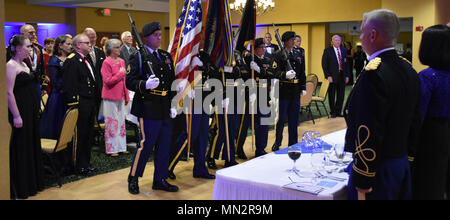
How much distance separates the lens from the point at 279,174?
8.59ft

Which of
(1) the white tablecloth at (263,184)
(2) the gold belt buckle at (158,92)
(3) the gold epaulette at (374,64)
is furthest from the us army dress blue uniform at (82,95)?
(3) the gold epaulette at (374,64)

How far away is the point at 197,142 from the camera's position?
4.97m

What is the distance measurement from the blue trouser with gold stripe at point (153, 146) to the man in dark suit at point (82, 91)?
1.08 metres

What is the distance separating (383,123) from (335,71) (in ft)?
25.5

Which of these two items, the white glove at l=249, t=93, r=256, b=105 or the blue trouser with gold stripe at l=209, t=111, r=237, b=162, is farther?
the white glove at l=249, t=93, r=256, b=105

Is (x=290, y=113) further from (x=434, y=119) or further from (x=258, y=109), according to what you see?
(x=434, y=119)

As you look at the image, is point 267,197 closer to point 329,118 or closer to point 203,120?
point 203,120

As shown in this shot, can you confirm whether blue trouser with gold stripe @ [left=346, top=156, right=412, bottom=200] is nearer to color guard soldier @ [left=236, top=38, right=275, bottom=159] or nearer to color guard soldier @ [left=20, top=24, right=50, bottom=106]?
color guard soldier @ [left=236, top=38, right=275, bottom=159]

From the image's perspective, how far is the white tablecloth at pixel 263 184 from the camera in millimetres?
2332

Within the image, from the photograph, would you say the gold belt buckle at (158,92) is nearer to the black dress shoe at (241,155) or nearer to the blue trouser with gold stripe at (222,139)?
the blue trouser with gold stripe at (222,139)

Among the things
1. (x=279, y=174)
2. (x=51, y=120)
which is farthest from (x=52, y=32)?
(x=279, y=174)

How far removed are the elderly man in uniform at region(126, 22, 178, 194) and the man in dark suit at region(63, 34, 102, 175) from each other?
104cm

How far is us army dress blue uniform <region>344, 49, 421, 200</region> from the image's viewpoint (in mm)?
2055

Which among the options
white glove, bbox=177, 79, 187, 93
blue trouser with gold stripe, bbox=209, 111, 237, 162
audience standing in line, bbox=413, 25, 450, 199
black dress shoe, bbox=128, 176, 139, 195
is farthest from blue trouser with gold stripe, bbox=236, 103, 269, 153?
audience standing in line, bbox=413, 25, 450, 199
